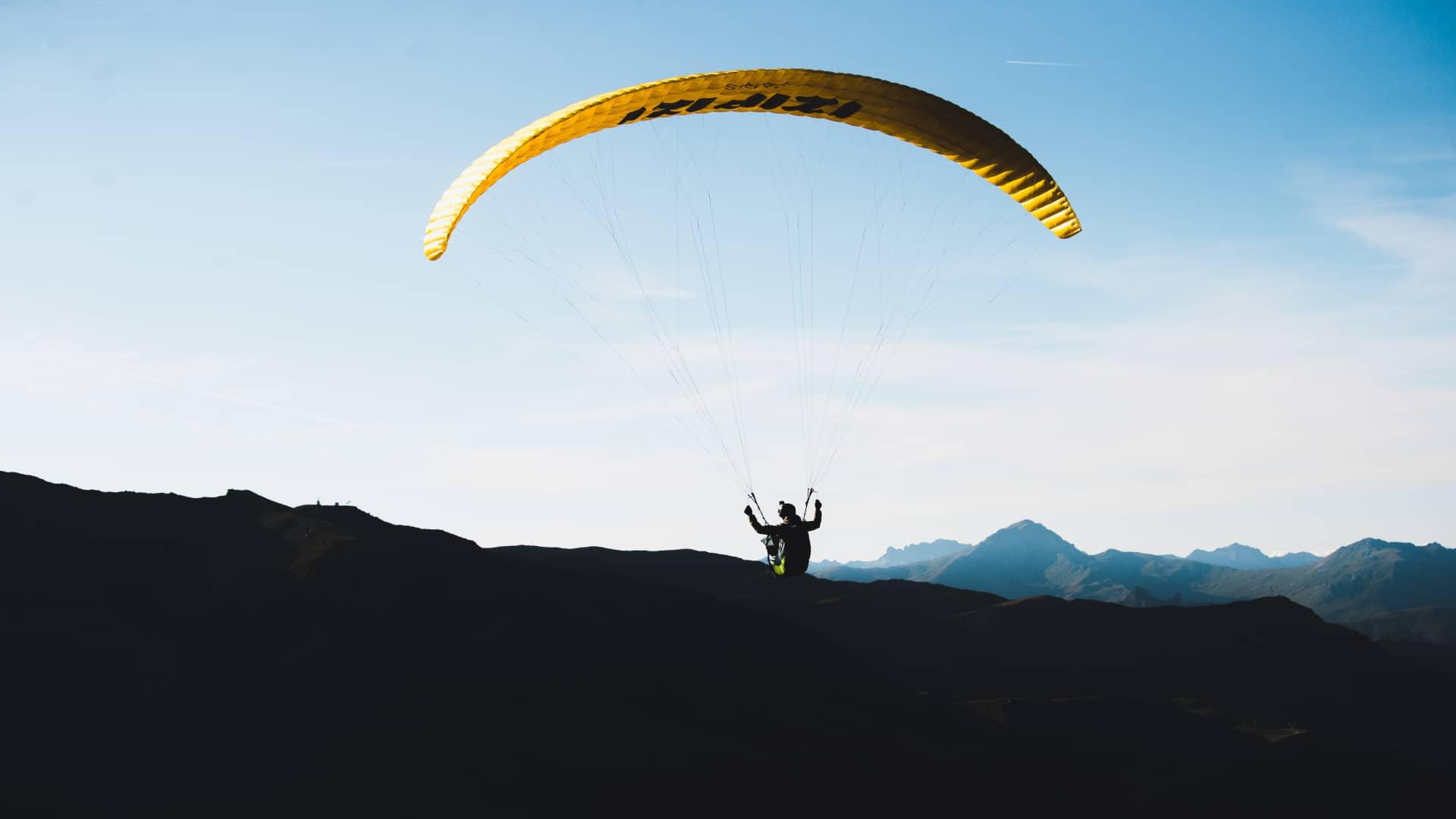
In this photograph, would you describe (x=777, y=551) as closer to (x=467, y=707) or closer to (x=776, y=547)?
(x=776, y=547)

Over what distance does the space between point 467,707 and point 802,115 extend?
29.3 metres

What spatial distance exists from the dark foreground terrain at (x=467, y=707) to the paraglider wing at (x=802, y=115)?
23066 mm

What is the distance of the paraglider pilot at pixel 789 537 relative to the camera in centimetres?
1577

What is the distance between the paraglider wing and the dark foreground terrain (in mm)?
23066

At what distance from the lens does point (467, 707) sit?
39.0m

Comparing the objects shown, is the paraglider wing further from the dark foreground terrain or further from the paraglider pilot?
the dark foreground terrain

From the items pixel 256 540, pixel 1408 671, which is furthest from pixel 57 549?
pixel 1408 671

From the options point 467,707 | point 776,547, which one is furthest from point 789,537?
point 467,707

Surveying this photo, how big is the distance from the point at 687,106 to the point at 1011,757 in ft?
111

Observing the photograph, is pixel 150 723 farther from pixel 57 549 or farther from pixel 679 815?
pixel 679 815

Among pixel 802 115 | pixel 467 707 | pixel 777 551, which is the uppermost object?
pixel 802 115

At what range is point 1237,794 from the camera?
40.8m

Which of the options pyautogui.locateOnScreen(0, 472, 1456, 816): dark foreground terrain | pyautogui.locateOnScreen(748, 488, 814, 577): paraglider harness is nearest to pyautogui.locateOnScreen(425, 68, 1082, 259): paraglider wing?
pyautogui.locateOnScreen(748, 488, 814, 577): paraglider harness

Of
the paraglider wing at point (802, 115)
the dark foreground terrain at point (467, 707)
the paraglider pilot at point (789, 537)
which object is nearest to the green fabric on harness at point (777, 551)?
the paraglider pilot at point (789, 537)
